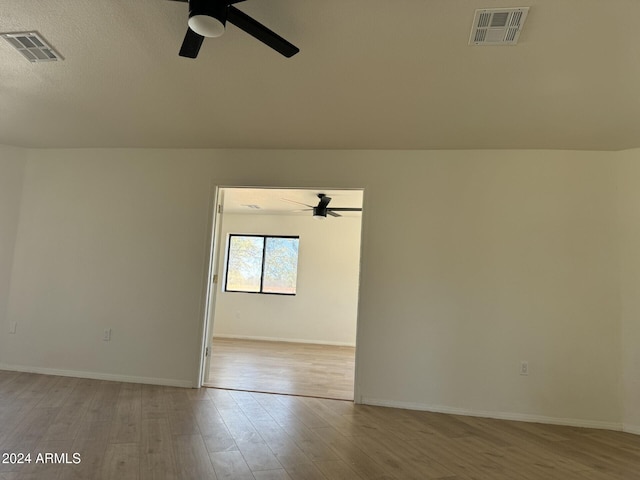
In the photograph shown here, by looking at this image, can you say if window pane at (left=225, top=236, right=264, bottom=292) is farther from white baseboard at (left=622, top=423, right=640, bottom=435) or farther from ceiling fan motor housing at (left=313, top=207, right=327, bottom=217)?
white baseboard at (left=622, top=423, right=640, bottom=435)

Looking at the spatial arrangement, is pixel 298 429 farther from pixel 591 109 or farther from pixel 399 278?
pixel 591 109

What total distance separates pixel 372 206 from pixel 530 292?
1632mm

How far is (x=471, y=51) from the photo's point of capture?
87.1 inches

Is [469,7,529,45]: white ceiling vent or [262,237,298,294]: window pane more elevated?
[469,7,529,45]: white ceiling vent

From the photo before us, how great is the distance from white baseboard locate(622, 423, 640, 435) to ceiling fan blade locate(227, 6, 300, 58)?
3922 millimetres

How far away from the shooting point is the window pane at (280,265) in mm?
7914

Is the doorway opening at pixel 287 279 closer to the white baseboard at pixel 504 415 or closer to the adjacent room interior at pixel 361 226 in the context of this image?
the adjacent room interior at pixel 361 226

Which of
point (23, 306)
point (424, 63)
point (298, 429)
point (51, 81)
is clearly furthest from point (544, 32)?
point (23, 306)

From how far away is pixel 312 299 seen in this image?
775 cm

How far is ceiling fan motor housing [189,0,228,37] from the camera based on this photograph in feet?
5.43

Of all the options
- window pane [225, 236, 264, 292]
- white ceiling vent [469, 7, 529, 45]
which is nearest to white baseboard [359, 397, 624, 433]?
white ceiling vent [469, 7, 529, 45]

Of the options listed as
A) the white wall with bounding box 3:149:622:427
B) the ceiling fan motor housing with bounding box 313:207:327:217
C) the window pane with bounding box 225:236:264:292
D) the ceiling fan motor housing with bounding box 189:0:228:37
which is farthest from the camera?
the window pane with bounding box 225:236:264:292

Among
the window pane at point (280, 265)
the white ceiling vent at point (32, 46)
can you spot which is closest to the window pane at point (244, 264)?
the window pane at point (280, 265)

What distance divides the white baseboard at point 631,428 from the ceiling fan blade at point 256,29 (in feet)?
12.9
